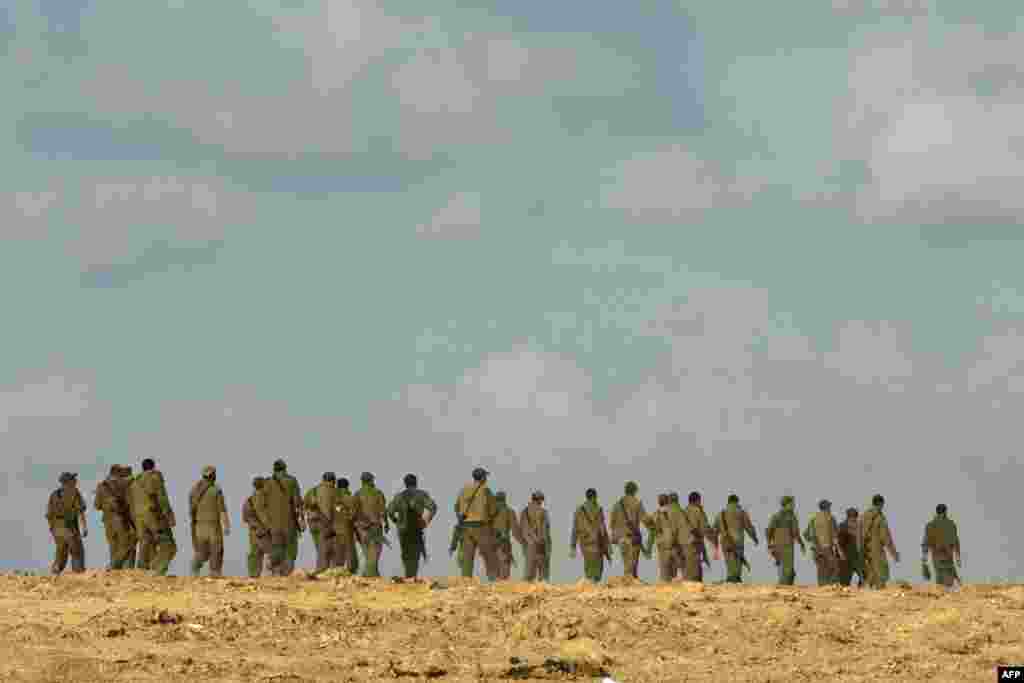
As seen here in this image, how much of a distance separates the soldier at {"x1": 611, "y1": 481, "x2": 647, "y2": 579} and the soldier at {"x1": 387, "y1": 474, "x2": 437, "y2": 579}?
4.87 meters

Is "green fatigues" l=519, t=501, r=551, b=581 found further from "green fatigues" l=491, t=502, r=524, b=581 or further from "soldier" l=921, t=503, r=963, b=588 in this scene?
"soldier" l=921, t=503, r=963, b=588

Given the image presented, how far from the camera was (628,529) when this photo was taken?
41719 mm

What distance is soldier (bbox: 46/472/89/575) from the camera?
1529 inches

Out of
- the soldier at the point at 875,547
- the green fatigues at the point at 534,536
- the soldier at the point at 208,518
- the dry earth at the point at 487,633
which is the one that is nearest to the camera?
the dry earth at the point at 487,633

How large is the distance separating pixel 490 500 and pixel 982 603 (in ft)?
31.2

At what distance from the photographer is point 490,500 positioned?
1515 inches

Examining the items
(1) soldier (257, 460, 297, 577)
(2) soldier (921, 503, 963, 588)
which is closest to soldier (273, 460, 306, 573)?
(1) soldier (257, 460, 297, 577)

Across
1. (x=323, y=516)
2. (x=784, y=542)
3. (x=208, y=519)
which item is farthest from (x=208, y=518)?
(x=784, y=542)

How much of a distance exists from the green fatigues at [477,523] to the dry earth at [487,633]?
344 centimetres

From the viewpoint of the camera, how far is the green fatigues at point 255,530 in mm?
38438

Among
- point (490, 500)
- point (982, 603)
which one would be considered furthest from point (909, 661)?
point (490, 500)

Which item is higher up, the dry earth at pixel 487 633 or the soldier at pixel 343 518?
the soldier at pixel 343 518

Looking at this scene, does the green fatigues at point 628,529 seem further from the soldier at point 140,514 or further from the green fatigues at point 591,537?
the soldier at point 140,514

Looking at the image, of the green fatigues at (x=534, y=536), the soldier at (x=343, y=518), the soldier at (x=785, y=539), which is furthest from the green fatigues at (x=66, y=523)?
the soldier at (x=785, y=539)
